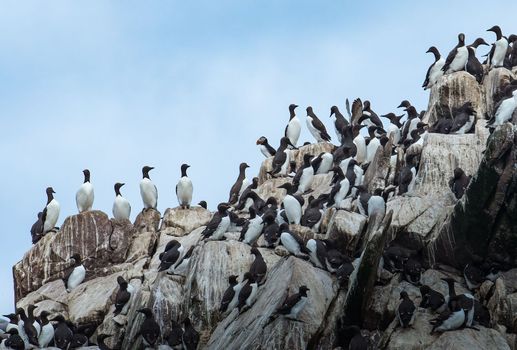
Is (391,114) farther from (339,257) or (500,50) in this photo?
(339,257)

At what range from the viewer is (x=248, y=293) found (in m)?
20.2

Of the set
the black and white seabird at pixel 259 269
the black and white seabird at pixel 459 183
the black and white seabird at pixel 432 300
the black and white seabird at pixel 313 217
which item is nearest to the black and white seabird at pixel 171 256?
the black and white seabird at pixel 259 269

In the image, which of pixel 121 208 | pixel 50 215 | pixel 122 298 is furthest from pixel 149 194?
pixel 122 298

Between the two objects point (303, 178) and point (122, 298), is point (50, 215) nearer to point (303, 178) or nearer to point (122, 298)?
point (122, 298)

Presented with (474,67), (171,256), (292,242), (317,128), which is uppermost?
(474,67)

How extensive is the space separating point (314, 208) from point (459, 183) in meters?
3.01

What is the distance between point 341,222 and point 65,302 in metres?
6.01

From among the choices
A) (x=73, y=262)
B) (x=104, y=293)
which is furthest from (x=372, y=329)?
(x=73, y=262)

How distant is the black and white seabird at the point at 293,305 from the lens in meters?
18.8

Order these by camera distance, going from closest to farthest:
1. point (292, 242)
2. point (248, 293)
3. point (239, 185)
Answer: point (248, 293) < point (292, 242) < point (239, 185)

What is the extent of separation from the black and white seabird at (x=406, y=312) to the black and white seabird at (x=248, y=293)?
8.20 feet

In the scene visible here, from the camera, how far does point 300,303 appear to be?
1892 centimetres

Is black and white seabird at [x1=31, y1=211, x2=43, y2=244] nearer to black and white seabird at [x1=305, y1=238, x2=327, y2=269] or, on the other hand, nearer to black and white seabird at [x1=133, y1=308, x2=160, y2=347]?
black and white seabird at [x1=133, y1=308, x2=160, y2=347]

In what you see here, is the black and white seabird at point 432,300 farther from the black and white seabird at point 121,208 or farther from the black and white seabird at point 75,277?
the black and white seabird at point 121,208
